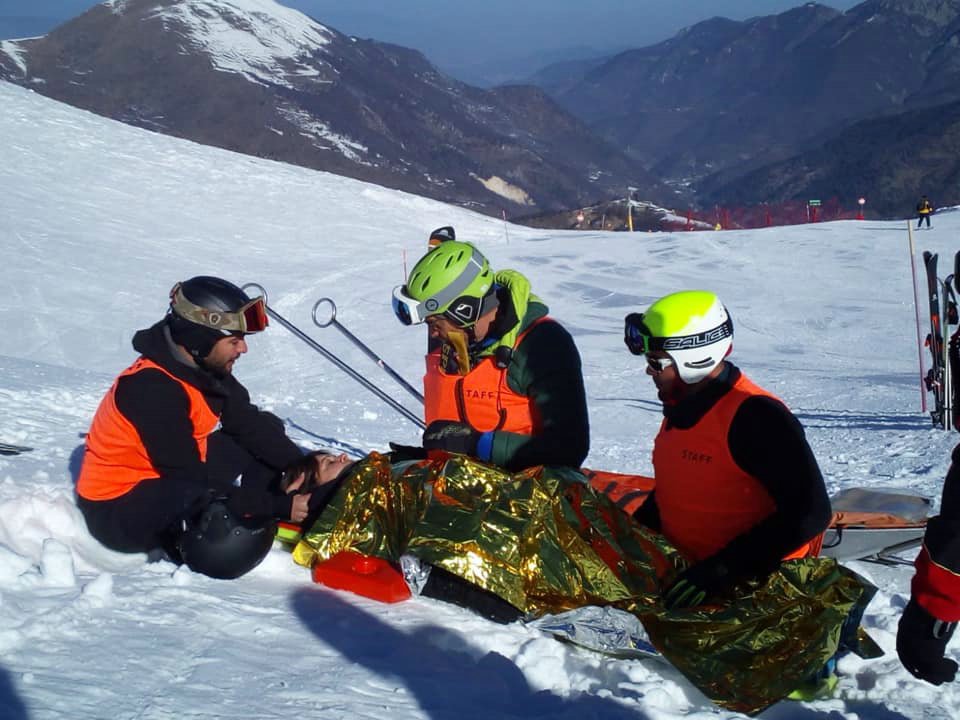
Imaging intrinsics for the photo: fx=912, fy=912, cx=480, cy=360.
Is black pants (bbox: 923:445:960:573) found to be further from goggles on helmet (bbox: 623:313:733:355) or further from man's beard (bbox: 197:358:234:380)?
man's beard (bbox: 197:358:234:380)

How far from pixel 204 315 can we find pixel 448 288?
3.47 feet

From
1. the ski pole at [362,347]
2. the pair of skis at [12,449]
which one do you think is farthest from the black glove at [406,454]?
the pair of skis at [12,449]

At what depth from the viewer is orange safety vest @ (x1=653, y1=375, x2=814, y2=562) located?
3.22m

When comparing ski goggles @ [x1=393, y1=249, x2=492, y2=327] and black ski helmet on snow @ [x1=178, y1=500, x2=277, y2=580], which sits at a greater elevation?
ski goggles @ [x1=393, y1=249, x2=492, y2=327]

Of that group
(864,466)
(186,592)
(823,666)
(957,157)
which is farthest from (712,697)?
(957,157)

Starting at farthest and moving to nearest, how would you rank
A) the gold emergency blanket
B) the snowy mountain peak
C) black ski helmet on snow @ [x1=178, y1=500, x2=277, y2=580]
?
the snowy mountain peak, black ski helmet on snow @ [x1=178, y1=500, x2=277, y2=580], the gold emergency blanket

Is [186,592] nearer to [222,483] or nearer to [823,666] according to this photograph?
[222,483]

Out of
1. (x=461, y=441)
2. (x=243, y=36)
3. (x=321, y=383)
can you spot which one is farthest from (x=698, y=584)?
(x=243, y=36)

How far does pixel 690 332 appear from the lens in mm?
3242

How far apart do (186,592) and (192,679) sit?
66cm

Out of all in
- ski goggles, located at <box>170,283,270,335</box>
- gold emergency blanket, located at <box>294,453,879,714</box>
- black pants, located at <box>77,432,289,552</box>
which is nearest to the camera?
gold emergency blanket, located at <box>294,453,879,714</box>

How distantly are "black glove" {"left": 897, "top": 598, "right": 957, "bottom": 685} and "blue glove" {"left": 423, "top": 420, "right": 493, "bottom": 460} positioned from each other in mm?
2012

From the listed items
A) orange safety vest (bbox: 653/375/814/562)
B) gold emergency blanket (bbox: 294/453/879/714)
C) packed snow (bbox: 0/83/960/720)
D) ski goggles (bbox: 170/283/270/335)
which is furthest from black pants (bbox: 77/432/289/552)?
orange safety vest (bbox: 653/375/814/562)

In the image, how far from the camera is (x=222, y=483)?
→ 171 inches
